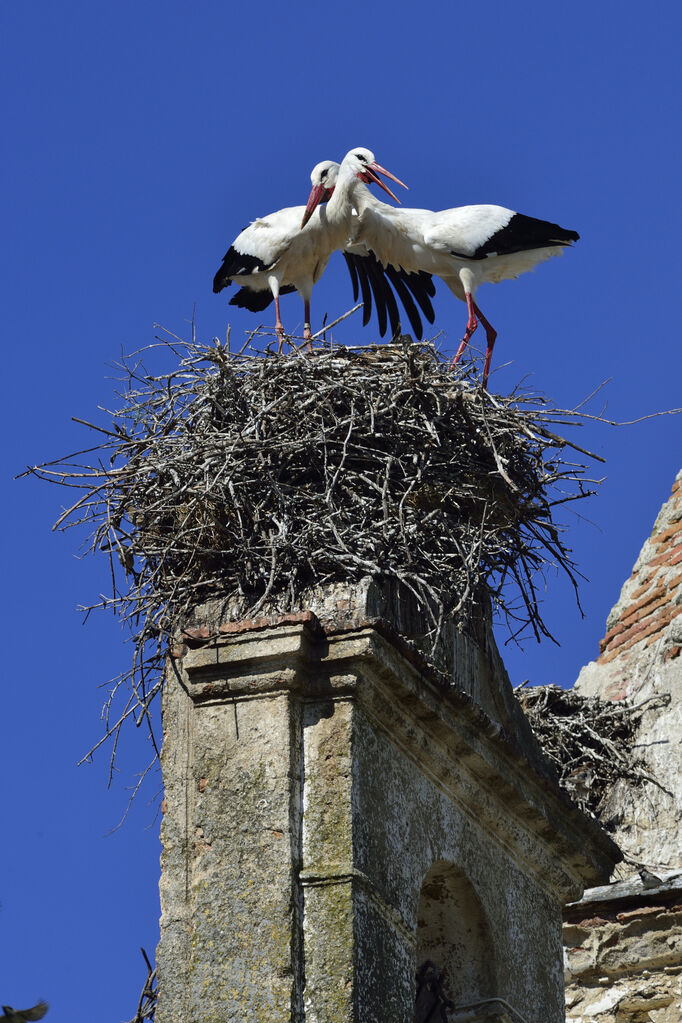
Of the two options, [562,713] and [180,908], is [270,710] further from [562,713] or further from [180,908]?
[562,713]

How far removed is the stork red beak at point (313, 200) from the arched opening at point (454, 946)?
12.7 ft

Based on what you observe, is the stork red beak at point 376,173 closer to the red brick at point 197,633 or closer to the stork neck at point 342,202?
the stork neck at point 342,202

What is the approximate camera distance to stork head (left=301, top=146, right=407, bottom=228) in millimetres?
8500

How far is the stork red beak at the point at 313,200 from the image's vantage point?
845 cm

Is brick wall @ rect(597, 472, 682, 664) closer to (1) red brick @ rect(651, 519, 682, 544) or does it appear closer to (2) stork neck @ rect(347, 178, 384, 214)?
(1) red brick @ rect(651, 519, 682, 544)

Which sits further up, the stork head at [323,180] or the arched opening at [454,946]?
the stork head at [323,180]

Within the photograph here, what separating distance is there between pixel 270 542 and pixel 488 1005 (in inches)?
60.2

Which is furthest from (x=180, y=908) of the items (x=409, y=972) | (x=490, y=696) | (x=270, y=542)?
(x=490, y=696)

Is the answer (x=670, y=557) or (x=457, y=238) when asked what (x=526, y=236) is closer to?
(x=457, y=238)

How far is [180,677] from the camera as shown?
5086mm

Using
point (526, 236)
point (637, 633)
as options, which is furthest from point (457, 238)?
point (637, 633)

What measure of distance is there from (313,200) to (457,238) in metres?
0.81

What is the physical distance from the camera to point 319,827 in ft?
15.5

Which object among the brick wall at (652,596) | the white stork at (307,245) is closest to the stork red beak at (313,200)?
the white stork at (307,245)
